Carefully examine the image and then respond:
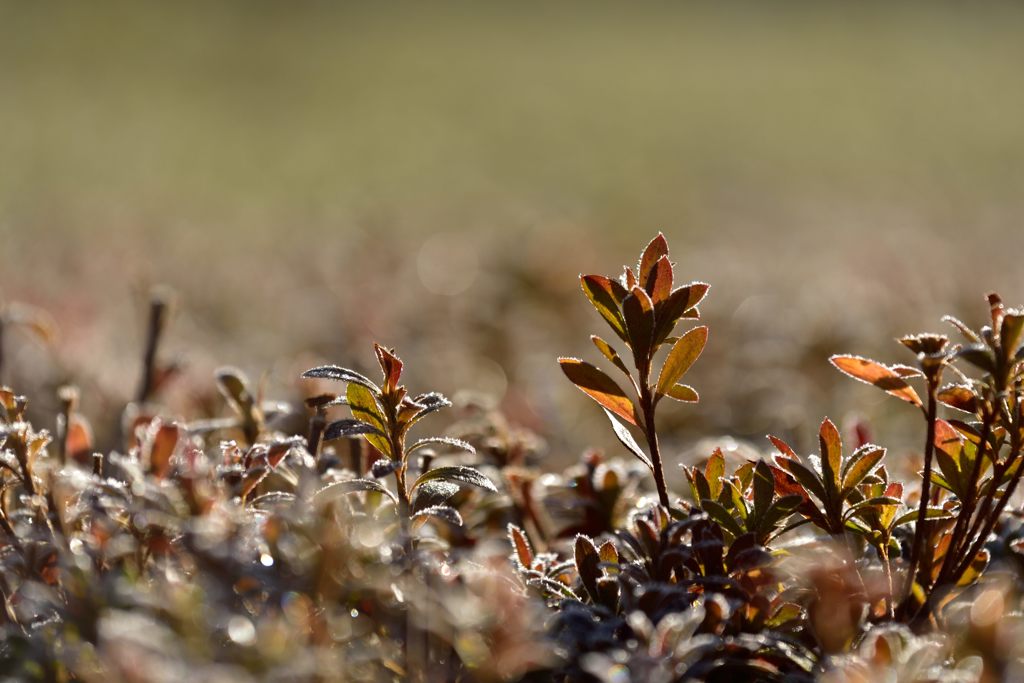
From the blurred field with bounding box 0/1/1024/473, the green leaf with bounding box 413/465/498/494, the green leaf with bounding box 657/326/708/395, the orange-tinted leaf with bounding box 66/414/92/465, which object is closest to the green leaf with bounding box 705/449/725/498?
the green leaf with bounding box 657/326/708/395

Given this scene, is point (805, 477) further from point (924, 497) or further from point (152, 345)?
point (152, 345)

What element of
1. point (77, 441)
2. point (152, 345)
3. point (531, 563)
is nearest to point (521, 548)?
point (531, 563)

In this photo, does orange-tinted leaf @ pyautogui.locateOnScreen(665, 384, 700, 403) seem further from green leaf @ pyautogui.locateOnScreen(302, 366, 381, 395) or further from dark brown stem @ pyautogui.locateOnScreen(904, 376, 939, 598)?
green leaf @ pyautogui.locateOnScreen(302, 366, 381, 395)

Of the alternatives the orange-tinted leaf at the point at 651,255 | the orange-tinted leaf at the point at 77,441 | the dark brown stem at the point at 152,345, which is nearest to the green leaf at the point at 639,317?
the orange-tinted leaf at the point at 651,255

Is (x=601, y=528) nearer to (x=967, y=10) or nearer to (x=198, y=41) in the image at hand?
(x=198, y=41)

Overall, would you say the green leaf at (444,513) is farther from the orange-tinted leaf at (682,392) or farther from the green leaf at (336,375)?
the orange-tinted leaf at (682,392)

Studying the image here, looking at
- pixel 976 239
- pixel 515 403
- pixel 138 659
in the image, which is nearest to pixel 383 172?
pixel 976 239
